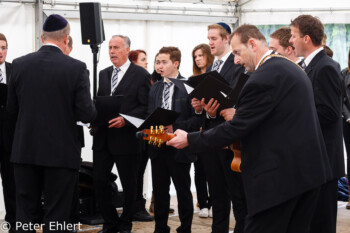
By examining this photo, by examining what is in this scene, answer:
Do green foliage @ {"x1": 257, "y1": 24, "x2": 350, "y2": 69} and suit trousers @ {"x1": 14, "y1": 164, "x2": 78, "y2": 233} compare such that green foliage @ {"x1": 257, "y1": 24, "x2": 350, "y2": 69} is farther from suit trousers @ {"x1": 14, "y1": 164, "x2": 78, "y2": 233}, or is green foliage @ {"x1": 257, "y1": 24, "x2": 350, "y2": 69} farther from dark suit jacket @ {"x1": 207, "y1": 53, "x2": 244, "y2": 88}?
suit trousers @ {"x1": 14, "y1": 164, "x2": 78, "y2": 233}

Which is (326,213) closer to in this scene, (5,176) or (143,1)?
(5,176)

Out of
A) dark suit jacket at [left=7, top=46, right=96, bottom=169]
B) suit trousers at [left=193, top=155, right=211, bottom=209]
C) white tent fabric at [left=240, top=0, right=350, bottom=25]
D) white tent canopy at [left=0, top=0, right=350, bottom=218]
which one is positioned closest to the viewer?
dark suit jacket at [left=7, top=46, right=96, bottom=169]

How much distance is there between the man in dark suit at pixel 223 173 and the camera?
15.1 ft

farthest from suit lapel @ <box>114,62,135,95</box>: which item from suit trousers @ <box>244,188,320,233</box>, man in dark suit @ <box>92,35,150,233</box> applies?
suit trousers @ <box>244,188,320,233</box>

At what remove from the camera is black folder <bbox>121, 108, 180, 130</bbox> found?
4.12 m

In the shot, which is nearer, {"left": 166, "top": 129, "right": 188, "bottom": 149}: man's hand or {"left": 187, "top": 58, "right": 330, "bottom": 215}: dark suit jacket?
{"left": 187, "top": 58, "right": 330, "bottom": 215}: dark suit jacket

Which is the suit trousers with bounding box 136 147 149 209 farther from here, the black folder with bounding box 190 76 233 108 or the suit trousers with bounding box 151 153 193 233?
the black folder with bounding box 190 76 233 108

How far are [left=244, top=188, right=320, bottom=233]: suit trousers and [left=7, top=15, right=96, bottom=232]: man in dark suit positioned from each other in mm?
1529

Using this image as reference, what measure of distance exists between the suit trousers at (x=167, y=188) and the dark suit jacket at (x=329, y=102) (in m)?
1.57

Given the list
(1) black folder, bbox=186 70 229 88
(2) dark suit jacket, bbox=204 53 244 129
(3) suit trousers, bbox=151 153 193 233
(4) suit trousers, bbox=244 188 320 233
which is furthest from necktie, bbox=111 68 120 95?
(4) suit trousers, bbox=244 188 320 233

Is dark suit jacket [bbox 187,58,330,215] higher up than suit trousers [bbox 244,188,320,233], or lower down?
higher up

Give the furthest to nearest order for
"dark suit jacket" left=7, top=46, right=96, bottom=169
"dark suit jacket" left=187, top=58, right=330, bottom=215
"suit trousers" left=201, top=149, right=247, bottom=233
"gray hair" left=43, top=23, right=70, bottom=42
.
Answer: "suit trousers" left=201, top=149, right=247, bottom=233 → "gray hair" left=43, top=23, right=70, bottom=42 → "dark suit jacket" left=7, top=46, right=96, bottom=169 → "dark suit jacket" left=187, top=58, right=330, bottom=215

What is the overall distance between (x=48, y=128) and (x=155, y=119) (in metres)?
0.78

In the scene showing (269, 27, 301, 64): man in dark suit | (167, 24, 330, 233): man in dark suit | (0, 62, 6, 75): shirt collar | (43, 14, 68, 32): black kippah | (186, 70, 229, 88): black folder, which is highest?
(43, 14, 68, 32): black kippah
